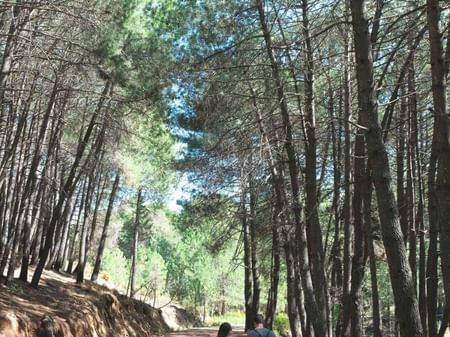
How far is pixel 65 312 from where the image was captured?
1059cm

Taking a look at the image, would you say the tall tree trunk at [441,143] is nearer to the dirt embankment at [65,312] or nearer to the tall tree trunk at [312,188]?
the tall tree trunk at [312,188]

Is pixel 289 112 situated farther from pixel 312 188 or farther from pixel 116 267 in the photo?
pixel 116 267

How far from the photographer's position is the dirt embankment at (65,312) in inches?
299

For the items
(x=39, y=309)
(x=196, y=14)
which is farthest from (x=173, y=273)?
(x=196, y=14)

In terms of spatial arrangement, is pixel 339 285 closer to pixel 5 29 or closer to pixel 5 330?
pixel 5 330

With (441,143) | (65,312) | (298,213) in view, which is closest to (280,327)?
(65,312)

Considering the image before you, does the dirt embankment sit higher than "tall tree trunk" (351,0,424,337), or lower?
lower

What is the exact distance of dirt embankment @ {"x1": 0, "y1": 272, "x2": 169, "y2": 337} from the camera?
758cm

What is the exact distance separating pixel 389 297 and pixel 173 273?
1810 cm

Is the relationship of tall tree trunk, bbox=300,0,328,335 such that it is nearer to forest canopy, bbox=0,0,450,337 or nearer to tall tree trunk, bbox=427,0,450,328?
forest canopy, bbox=0,0,450,337

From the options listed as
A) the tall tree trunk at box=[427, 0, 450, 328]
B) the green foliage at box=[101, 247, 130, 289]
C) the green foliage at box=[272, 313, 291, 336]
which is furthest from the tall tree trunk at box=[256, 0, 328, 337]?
the green foliage at box=[101, 247, 130, 289]

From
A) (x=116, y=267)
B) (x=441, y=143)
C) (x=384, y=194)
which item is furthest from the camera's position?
(x=116, y=267)

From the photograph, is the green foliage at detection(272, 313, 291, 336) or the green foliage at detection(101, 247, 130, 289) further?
the green foliage at detection(101, 247, 130, 289)

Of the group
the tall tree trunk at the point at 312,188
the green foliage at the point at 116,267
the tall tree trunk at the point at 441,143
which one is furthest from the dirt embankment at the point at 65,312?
the green foliage at the point at 116,267
